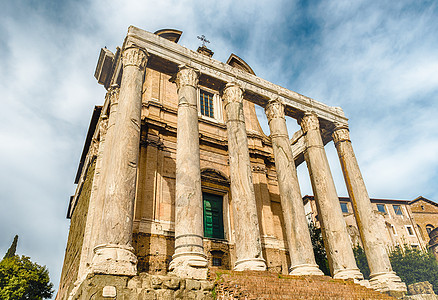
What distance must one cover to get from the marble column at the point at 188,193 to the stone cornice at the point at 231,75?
2.69 ft

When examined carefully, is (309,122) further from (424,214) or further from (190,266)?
(424,214)

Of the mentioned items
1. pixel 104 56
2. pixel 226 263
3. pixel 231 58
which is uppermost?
pixel 231 58

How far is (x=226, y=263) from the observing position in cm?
1602

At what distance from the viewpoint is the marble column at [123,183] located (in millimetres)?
8572

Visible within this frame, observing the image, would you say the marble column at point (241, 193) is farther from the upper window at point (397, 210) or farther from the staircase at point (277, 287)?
the upper window at point (397, 210)

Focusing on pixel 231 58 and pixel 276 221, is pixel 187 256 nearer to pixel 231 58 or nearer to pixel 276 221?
pixel 276 221

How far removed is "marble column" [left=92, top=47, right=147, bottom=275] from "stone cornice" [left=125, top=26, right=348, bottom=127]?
0.82 meters

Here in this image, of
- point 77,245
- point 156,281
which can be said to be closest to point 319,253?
point 77,245

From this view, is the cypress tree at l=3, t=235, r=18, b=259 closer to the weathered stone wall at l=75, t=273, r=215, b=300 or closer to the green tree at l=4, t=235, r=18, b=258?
the green tree at l=4, t=235, r=18, b=258

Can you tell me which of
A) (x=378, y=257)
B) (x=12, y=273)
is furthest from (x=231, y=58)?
(x=12, y=273)

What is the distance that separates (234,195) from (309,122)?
22.1 ft

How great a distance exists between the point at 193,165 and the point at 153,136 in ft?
20.0

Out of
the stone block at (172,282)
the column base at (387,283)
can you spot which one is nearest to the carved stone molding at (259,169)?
the column base at (387,283)

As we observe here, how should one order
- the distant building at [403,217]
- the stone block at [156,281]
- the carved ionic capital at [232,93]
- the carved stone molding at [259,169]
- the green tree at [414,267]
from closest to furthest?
the stone block at [156,281] → the carved ionic capital at [232,93] → the carved stone molding at [259,169] → the green tree at [414,267] → the distant building at [403,217]
